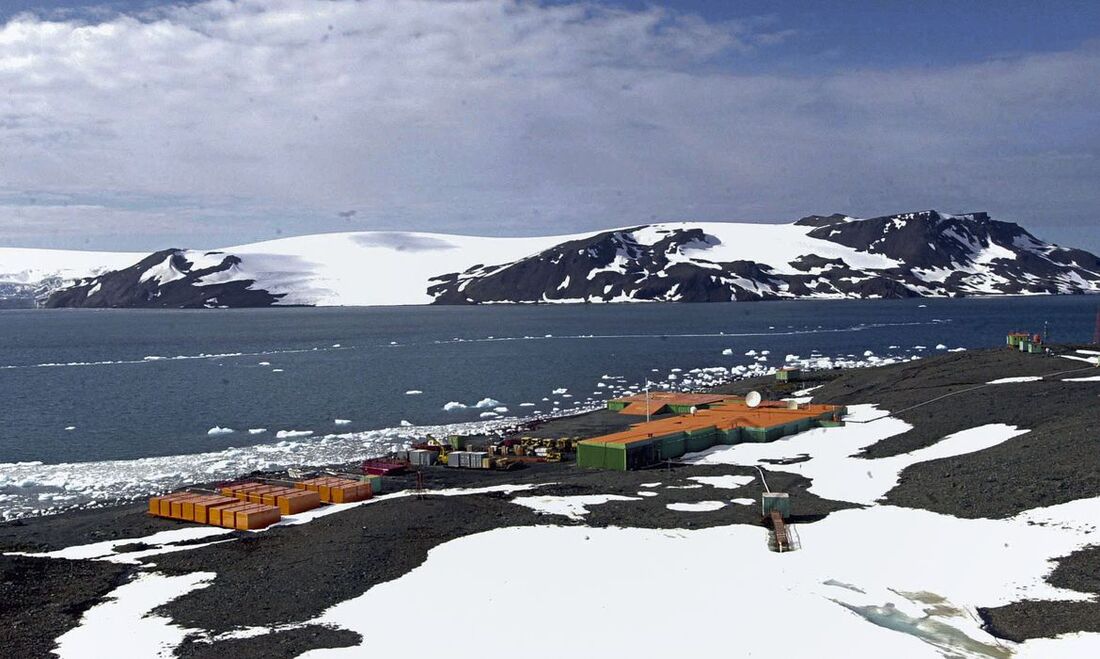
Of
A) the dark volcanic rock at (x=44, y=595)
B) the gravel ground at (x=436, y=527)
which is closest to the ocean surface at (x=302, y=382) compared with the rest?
the gravel ground at (x=436, y=527)

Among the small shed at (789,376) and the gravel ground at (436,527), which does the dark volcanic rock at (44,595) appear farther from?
the small shed at (789,376)

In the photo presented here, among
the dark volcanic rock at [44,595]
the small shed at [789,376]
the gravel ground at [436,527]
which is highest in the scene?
the small shed at [789,376]

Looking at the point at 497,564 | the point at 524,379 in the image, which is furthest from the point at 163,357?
the point at 497,564

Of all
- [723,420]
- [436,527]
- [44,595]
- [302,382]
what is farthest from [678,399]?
[44,595]

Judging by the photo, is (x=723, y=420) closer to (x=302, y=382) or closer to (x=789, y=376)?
(x=789, y=376)

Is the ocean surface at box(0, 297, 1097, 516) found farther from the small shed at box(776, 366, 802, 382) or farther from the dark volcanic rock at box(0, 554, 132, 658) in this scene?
the dark volcanic rock at box(0, 554, 132, 658)

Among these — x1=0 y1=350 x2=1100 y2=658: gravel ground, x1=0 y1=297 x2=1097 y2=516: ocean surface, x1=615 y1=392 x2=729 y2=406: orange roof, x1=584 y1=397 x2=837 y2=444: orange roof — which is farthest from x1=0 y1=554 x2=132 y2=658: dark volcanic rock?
x1=615 y1=392 x2=729 y2=406: orange roof
